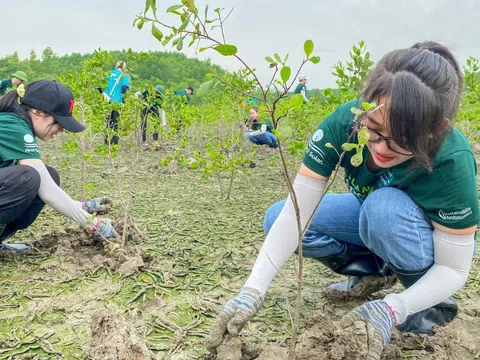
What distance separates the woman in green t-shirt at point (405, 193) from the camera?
1.26 meters

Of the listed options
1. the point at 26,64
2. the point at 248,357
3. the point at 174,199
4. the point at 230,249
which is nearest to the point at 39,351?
the point at 248,357

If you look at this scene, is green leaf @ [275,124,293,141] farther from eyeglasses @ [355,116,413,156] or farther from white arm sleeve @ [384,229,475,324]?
white arm sleeve @ [384,229,475,324]

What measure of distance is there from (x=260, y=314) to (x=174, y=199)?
2136 mm

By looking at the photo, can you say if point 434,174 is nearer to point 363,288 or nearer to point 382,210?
point 382,210

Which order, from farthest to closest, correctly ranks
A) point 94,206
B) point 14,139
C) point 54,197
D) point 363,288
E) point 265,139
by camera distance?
point 265,139, point 94,206, point 54,197, point 14,139, point 363,288

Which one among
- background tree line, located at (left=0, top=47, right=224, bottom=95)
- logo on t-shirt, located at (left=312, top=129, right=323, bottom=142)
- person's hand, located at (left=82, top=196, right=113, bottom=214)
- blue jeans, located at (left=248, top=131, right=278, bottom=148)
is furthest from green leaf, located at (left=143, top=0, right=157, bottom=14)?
background tree line, located at (left=0, top=47, right=224, bottom=95)

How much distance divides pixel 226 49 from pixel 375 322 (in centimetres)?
90

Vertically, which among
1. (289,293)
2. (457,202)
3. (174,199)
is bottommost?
(174,199)

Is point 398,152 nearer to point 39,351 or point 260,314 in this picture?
point 260,314

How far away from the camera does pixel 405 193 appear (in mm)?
1607

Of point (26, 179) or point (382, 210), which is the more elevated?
point (382, 210)

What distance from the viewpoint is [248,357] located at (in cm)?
137

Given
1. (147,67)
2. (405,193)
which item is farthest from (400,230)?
(147,67)

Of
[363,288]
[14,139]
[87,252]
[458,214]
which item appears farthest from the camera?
[87,252]
